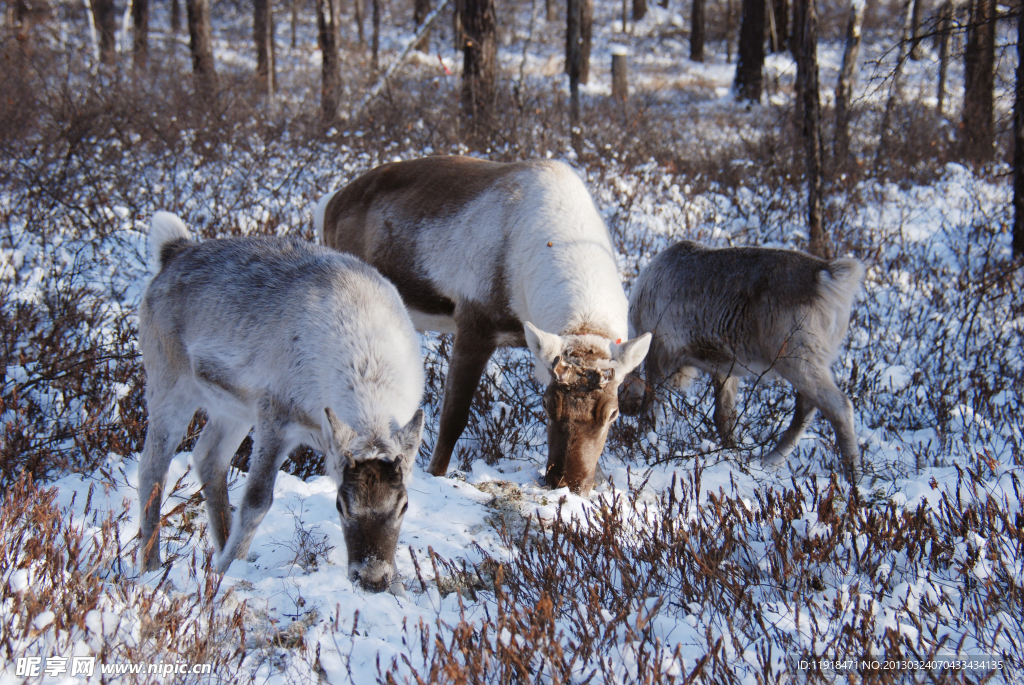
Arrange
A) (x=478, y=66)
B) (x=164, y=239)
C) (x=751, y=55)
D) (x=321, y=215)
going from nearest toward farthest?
(x=164, y=239) < (x=321, y=215) < (x=478, y=66) < (x=751, y=55)

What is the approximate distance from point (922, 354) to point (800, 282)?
8.35 feet

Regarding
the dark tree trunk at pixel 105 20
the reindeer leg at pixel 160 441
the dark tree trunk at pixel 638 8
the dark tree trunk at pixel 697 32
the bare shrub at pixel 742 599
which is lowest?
the bare shrub at pixel 742 599

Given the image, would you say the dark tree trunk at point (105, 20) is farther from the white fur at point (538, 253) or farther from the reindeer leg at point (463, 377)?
the reindeer leg at point (463, 377)

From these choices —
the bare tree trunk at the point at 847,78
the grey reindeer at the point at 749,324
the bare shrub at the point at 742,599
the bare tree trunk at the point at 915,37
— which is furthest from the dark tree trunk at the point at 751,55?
the bare shrub at the point at 742,599

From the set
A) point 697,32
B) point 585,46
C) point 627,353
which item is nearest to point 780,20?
point 697,32

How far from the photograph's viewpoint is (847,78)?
1055 centimetres

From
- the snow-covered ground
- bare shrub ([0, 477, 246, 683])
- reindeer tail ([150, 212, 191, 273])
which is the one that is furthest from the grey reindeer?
bare shrub ([0, 477, 246, 683])

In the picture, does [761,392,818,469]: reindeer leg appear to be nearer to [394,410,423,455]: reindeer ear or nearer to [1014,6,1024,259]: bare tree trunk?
[394,410,423,455]: reindeer ear

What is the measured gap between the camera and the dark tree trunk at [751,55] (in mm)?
20281

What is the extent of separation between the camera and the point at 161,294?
387 centimetres

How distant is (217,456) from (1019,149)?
879 centimetres

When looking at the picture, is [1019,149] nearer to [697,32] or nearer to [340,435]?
[340,435]

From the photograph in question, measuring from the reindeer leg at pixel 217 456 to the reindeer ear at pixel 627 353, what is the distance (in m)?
2.06

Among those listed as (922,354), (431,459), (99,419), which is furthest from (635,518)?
(922,354)
